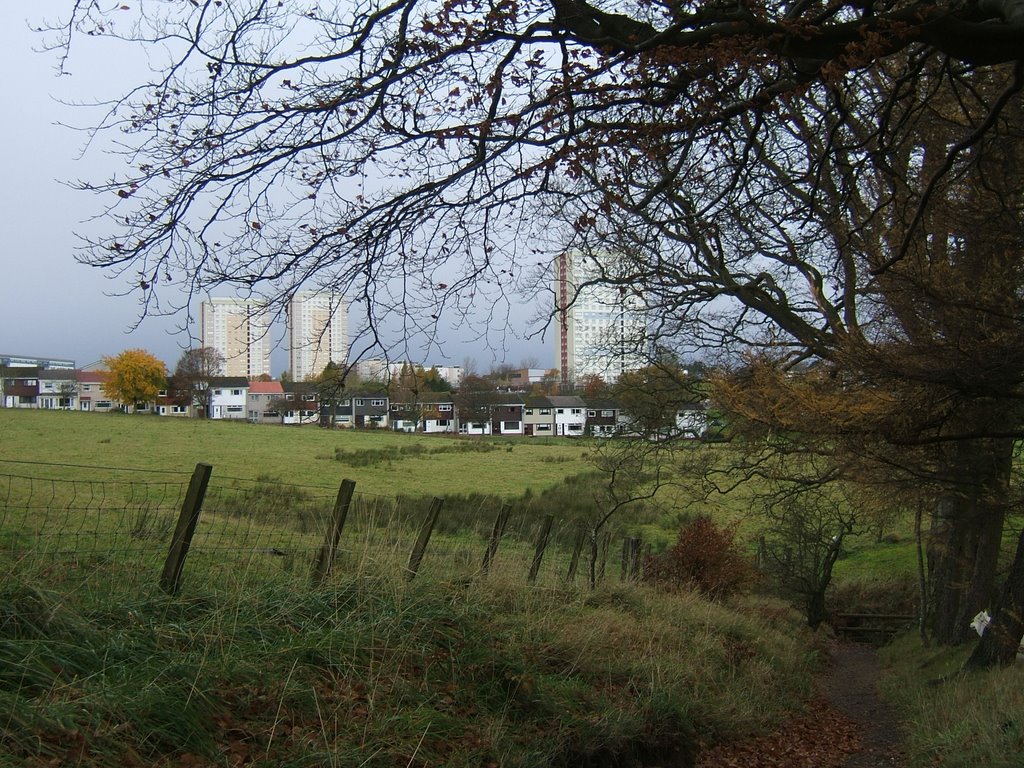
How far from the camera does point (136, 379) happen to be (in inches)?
2963

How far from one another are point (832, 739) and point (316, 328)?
8469 millimetres

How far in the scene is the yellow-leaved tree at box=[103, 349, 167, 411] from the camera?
75562mm

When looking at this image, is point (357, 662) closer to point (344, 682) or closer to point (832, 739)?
point (344, 682)

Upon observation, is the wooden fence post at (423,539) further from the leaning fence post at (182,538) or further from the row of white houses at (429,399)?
the row of white houses at (429,399)

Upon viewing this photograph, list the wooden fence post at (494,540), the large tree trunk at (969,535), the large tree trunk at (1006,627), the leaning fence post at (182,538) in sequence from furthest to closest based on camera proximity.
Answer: the large tree trunk at (969,535) → the large tree trunk at (1006,627) → the wooden fence post at (494,540) → the leaning fence post at (182,538)

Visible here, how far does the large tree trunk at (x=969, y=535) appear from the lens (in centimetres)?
1248

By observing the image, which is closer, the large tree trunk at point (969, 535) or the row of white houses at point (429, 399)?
the large tree trunk at point (969, 535)

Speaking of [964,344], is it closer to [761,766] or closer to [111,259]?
[761,766]

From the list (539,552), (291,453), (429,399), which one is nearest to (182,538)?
(539,552)

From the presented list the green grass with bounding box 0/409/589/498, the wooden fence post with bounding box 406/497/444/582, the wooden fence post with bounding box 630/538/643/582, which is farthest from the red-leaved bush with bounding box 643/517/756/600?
the green grass with bounding box 0/409/589/498

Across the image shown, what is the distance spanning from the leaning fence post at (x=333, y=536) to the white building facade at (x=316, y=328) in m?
1.26

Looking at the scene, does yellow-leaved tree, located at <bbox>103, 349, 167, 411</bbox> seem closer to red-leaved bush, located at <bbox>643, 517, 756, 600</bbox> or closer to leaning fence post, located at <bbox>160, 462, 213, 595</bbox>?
red-leaved bush, located at <bbox>643, 517, 756, 600</bbox>

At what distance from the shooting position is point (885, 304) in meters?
10.0

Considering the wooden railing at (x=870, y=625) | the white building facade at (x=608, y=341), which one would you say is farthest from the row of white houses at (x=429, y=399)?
the wooden railing at (x=870, y=625)
